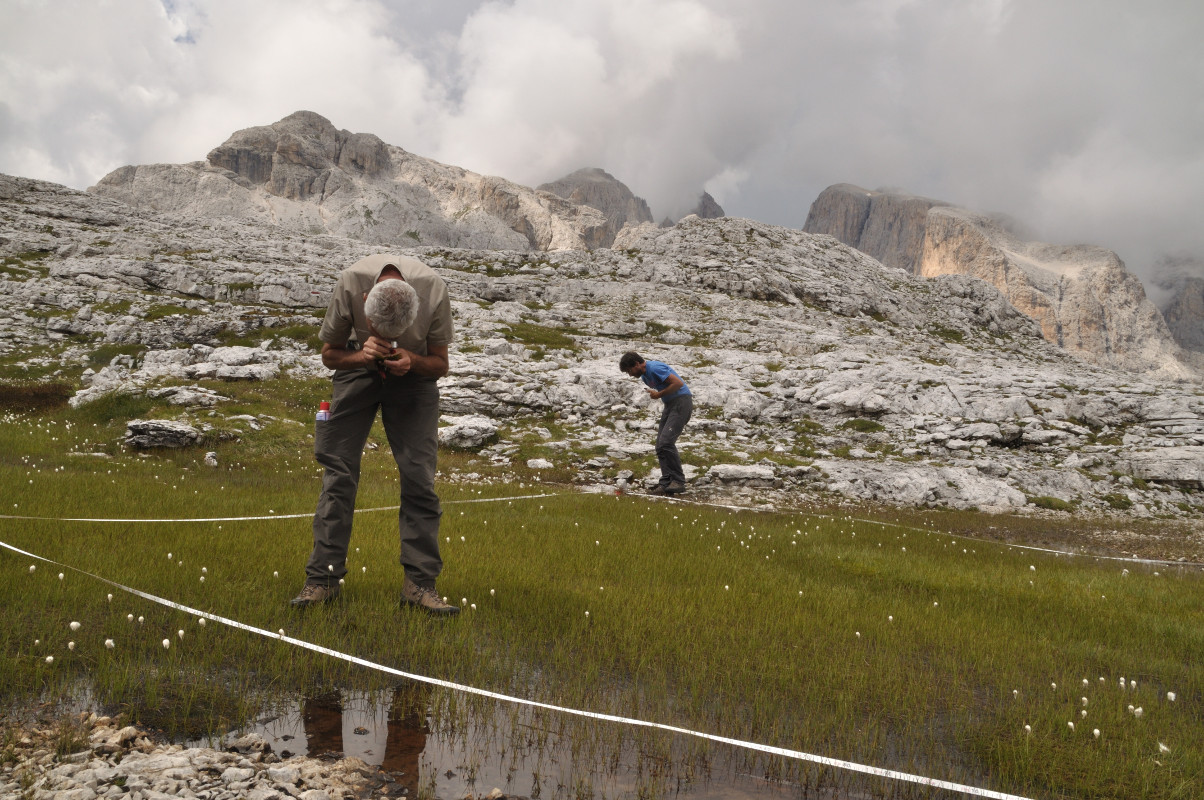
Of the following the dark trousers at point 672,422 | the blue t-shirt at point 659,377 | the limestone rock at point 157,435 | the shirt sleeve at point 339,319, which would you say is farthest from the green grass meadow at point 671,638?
the limestone rock at point 157,435

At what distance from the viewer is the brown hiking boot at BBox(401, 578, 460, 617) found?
6.15 metres

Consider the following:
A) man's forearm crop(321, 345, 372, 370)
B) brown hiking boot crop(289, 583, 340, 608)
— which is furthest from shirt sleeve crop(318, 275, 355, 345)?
brown hiking boot crop(289, 583, 340, 608)

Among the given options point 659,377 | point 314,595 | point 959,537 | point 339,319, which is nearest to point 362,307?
point 339,319

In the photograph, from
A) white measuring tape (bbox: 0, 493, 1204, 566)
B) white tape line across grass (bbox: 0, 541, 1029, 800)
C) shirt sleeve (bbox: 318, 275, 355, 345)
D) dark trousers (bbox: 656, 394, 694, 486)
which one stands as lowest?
white measuring tape (bbox: 0, 493, 1204, 566)

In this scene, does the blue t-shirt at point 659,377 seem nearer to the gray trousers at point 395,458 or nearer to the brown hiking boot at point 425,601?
the gray trousers at point 395,458

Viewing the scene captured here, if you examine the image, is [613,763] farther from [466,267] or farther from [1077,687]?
[466,267]

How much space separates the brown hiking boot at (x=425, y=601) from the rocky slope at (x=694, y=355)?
14199 millimetres

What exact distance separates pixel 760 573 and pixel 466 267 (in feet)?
284

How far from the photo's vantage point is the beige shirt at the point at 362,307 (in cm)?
618

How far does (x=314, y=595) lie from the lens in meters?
6.15

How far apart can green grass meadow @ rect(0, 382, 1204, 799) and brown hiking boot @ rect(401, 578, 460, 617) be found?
20cm

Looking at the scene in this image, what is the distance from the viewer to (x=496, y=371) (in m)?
33.0

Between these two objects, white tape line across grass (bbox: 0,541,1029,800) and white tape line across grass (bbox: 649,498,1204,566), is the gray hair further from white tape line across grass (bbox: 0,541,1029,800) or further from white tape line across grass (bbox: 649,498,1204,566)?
white tape line across grass (bbox: 649,498,1204,566)

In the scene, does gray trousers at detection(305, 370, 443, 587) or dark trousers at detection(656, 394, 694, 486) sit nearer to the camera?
gray trousers at detection(305, 370, 443, 587)
